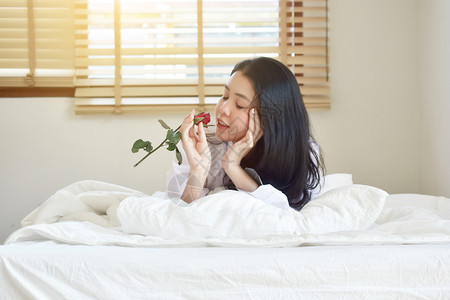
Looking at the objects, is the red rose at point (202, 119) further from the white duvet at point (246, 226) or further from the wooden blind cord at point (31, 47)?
the wooden blind cord at point (31, 47)

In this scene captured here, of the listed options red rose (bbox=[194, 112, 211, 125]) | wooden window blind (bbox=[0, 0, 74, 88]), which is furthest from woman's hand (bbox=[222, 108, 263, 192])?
wooden window blind (bbox=[0, 0, 74, 88])

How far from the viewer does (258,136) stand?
1507mm

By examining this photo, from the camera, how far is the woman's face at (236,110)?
148 centimetres

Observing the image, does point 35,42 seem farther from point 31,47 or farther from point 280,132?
point 280,132

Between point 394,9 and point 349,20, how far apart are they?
233 mm

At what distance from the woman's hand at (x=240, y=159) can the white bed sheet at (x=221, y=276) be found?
46 centimetres

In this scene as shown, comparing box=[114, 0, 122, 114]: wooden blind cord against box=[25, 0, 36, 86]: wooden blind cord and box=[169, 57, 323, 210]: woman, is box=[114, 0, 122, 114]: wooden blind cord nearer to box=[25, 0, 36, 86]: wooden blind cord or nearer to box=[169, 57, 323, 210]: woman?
box=[25, 0, 36, 86]: wooden blind cord

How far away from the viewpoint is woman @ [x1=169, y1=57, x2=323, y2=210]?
1450 mm

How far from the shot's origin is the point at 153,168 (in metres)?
2.86

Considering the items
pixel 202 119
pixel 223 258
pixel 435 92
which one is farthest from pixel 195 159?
pixel 435 92

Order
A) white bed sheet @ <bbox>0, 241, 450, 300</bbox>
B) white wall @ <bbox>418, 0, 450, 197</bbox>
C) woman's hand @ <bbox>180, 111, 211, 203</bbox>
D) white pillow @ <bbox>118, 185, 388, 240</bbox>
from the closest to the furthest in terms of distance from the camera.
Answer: white bed sheet @ <bbox>0, 241, 450, 300</bbox>
white pillow @ <bbox>118, 185, 388, 240</bbox>
woman's hand @ <bbox>180, 111, 211, 203</bbox>
white wall @ <bbox>418, 0, 450, 197</bbox>

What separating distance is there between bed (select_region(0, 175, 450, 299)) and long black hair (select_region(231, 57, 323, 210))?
35 centimetres

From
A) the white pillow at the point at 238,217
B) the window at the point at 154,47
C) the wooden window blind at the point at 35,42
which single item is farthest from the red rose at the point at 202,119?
the wooden window blind at the point at 35,42

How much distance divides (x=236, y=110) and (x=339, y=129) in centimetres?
150
